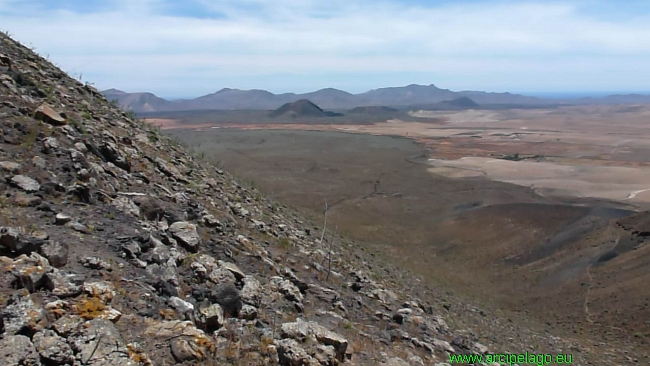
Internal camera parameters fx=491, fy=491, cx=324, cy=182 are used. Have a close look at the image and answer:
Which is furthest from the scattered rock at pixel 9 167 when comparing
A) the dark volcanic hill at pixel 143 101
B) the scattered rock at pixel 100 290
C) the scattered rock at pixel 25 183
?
the dark volcanic hill at pixel 143 101

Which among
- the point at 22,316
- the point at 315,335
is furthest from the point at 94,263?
the point at 315,335

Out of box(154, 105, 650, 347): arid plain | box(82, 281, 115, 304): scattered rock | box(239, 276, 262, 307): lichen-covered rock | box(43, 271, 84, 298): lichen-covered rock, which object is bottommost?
box(154, 105, 650, 347): arid plain

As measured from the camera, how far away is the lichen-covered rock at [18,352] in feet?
10.8

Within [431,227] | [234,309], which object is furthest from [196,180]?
[431,227]

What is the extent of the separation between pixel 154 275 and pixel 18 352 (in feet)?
5.76

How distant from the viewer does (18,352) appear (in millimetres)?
3359

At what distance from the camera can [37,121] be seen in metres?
7.31

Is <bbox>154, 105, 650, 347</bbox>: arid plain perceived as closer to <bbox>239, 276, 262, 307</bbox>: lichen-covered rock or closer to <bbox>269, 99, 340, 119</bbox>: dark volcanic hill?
<bbox>239, 276, 262, 307</bbox>: lichen-covered rock

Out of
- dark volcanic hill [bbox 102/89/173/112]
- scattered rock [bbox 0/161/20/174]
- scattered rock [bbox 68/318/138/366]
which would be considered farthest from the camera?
dark volcanic hill [bbox 102/89/173/112]

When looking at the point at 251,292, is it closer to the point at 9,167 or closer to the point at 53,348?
the point at 53,348

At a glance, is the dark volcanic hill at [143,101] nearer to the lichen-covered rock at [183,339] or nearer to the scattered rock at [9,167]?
the scattered rock at [9,167]

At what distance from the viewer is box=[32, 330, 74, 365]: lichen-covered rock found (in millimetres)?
3443

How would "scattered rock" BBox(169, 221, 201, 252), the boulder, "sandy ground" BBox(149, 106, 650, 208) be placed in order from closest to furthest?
the boulder → "scattered rock" BBox(169, 221, 201, 252) → "sandy ground" BBox(149, 106, 650, 208)

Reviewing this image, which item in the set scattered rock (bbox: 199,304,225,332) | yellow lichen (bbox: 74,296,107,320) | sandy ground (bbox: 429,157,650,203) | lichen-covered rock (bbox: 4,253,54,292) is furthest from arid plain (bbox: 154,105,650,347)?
lichen-covered rock (bbox: 4,253,54,292)
